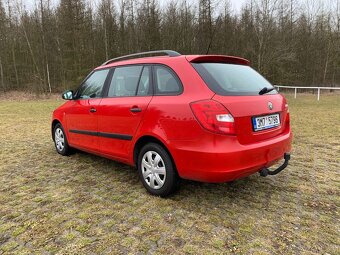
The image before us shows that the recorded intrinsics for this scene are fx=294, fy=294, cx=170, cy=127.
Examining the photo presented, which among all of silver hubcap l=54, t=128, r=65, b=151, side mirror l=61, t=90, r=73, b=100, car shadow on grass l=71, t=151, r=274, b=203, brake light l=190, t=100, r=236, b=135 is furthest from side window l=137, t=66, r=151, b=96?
silver hubcap l=54, t=128, r=65, b=151

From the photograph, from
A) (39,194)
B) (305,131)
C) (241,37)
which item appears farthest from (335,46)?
(39,194)

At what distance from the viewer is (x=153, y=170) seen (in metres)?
3.52

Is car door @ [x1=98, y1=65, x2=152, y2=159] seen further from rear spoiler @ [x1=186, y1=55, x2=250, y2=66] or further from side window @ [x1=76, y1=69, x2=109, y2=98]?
rear spoiler @ [x1=186, y1=55, x2=250, y2=66]

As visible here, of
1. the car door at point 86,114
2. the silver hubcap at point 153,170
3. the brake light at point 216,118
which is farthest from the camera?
the car door at point 86,114

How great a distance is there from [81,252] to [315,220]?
7.45ft

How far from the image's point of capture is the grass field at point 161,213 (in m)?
2.57

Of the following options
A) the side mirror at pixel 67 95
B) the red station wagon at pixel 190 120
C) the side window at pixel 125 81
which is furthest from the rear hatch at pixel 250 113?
the side mirror at pixel 67 95

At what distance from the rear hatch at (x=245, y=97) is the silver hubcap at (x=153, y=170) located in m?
0.99

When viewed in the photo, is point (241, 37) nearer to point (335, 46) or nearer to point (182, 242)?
point (335, 46)

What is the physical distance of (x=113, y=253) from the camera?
8.07ft

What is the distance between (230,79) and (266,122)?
2.06ft

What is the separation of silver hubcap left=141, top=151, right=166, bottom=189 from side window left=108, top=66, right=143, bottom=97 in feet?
2.83

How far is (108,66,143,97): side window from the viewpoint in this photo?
3.88 m

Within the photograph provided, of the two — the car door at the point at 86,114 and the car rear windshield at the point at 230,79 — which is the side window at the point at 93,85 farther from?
the car rear windshield at the point at 230,79
